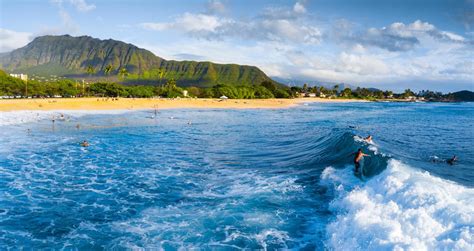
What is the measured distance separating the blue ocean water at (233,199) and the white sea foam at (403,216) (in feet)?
0.15

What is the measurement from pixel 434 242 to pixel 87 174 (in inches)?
787

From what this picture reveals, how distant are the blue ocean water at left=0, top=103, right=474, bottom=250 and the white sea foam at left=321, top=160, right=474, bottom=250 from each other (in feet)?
0.15

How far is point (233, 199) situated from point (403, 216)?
26.3 ft

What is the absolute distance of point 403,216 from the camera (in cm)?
1264

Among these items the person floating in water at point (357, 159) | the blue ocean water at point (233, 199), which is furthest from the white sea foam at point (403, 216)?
the person floating in water at point (357, 159)

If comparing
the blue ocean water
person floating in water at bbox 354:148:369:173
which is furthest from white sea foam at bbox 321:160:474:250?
person floating in water at bbox 354:148:369:173

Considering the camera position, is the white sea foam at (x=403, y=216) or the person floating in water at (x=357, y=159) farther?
the person floating in water at (x=357, y=159)

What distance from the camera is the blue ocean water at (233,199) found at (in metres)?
12.6

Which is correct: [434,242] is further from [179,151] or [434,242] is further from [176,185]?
[179,151]

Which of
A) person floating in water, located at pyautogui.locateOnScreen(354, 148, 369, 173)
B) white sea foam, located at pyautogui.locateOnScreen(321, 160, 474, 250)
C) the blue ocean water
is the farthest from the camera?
person floating in water, located at pyautogui.locateOnScreen(354, 148, 369, 173)

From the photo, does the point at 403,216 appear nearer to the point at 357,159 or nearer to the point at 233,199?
the point at 233,199

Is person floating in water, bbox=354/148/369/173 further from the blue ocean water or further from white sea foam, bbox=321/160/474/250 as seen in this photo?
white sea foam, bbox=321/160/474/250

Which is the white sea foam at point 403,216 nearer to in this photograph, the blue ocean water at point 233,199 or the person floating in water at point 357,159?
the blue ocean water at point 233,199

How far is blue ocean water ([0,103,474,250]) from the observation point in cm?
1257
